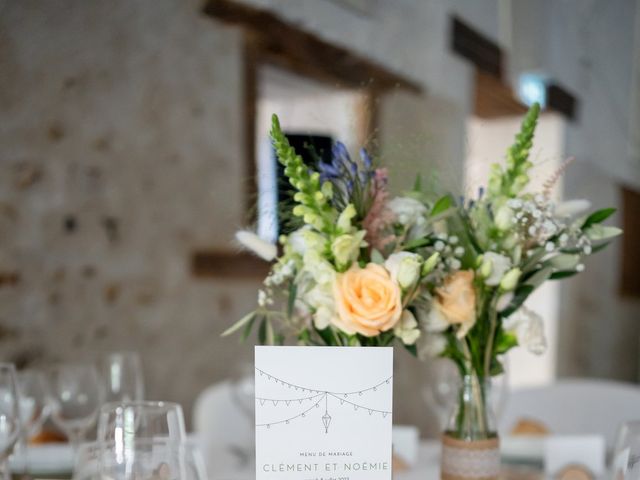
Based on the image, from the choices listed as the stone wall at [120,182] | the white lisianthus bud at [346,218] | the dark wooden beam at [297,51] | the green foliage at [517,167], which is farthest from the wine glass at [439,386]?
the dark wooden beam at [297,51]

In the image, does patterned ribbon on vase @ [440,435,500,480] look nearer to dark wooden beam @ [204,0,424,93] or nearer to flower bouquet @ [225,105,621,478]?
flower bouquet @ [225,105,621,478]

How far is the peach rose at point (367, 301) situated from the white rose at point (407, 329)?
0.06ft

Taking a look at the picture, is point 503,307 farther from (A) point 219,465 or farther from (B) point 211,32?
(B) point 211,32

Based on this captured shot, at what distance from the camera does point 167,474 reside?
81 cm

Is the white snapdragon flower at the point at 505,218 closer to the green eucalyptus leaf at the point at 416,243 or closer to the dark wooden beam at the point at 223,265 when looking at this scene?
the green eucalyptus leaf at the point at 416,243

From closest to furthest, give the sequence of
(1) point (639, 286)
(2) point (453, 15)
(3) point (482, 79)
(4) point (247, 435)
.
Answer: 1. (4) point (247, 435)
2. (2) point (453, 15)
3. (3) point (482, 79)
4. (1) point (639, 286)

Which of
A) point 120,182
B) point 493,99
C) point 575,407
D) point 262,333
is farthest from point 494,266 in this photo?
point 493,99

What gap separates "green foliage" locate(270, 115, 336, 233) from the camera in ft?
2.95

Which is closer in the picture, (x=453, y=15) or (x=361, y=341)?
(x=361, y=341)

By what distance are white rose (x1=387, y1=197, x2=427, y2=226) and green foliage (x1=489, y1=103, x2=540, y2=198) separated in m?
0.14

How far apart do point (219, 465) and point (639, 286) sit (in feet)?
16.9

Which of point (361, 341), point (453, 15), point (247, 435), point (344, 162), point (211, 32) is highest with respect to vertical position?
point (453, 15)

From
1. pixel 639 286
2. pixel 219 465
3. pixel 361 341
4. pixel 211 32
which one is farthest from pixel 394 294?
pixel 639 286

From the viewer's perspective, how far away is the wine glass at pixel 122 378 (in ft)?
4.69
